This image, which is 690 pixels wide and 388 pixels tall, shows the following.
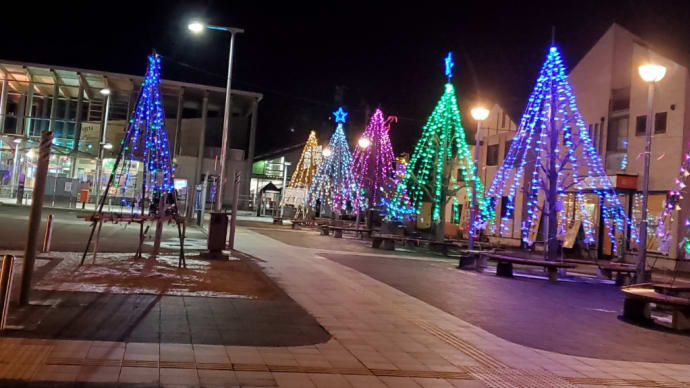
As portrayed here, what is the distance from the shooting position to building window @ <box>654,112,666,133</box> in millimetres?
23641

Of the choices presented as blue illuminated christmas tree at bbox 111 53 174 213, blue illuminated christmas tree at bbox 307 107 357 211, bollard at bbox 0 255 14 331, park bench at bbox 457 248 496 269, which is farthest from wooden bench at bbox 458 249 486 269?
blue illuminated christmas tree at bbox 307 107 357 211

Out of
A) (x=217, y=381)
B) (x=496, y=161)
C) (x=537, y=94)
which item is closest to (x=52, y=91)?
(x=496, y=161)

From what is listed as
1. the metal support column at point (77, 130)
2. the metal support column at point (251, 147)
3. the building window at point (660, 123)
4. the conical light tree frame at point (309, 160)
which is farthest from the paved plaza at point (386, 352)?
the metal support column at point (77, 130)

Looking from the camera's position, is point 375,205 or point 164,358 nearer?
point 164,358

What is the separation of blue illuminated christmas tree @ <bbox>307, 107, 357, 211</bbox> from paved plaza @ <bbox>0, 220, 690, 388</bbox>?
2445 centimetres

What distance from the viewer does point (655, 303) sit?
34.6 ft

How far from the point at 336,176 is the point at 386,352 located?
30.7 meters

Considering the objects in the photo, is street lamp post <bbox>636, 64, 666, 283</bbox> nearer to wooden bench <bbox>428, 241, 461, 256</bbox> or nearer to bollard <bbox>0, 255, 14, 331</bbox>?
wooden bench <bbox>428, 241, 461, 256</bbox>

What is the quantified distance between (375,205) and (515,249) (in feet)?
27.3

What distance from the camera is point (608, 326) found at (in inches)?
403

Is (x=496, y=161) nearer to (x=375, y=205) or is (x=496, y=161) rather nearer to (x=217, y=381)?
(x=375, y=205)

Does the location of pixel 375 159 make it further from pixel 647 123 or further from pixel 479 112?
pixel 647 123

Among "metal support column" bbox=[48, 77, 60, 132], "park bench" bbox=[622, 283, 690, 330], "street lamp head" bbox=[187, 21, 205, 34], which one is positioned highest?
"metal support column" bbox=[48, 77, 60, 132]

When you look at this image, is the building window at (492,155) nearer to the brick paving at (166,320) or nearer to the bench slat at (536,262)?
the bench slat at (536,262)
